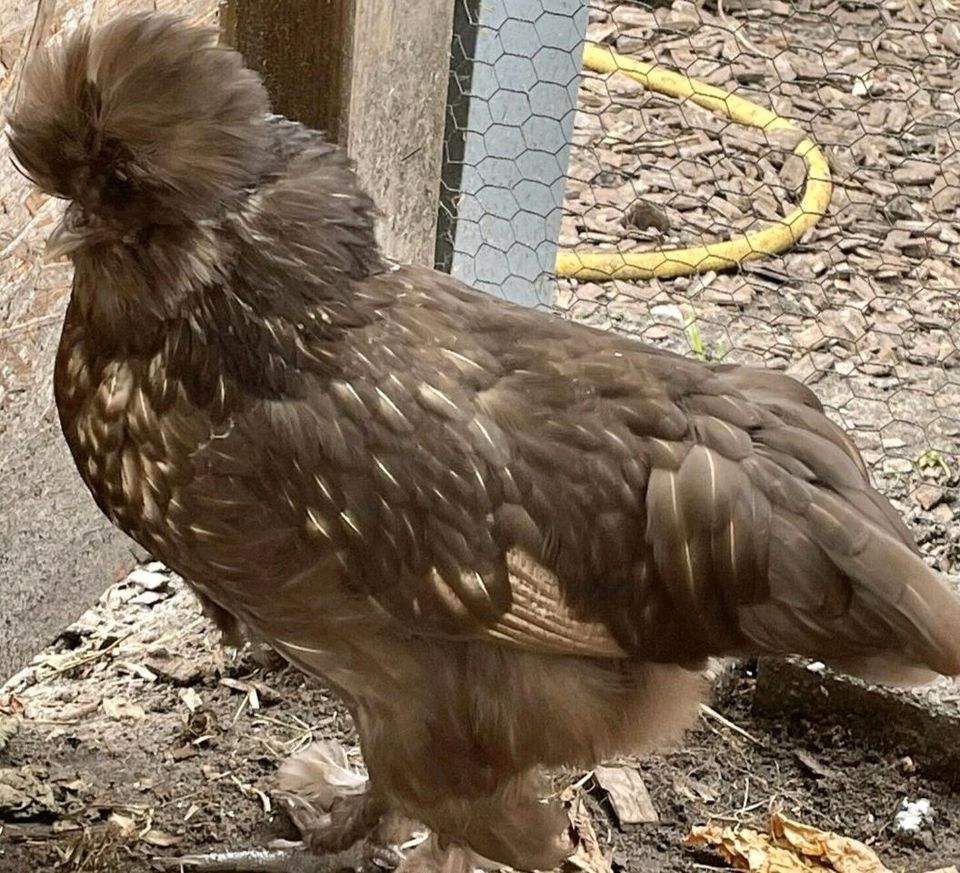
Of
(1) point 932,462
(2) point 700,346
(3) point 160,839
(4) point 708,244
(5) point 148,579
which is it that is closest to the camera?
(3) point 160,839

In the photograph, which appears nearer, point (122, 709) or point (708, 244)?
point (122, 709)

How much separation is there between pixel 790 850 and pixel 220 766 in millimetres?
1047

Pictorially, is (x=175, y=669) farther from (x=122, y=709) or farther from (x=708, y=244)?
(x=708, y=244)

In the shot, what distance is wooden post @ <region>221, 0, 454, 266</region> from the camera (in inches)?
112

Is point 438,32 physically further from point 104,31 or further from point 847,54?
point 847,54

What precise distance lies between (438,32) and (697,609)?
1493 millimetres

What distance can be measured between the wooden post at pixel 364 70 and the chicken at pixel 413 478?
80 cm

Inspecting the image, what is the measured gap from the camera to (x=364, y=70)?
2.90 m

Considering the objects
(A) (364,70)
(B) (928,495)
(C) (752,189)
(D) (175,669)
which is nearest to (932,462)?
(B) (928,495)

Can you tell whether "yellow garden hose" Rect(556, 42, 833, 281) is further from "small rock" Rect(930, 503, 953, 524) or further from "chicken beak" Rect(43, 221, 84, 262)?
"chicken beak" Rect(43, 221, 84, 262)

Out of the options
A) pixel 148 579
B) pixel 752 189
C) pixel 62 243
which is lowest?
pixel 148 579

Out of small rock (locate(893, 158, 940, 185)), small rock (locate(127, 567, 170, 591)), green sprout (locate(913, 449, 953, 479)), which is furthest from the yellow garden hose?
small rock (locate(127, 567, 170, 591))

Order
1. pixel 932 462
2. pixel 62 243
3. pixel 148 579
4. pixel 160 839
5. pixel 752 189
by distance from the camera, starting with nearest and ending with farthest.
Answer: pixel 62 243 → pixel 160 839 → pixel 148 579 → pixel 932 462 → pixel 752 189

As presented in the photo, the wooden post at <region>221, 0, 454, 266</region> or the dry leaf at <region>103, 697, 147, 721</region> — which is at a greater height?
the wooden post at <region>221, 0, 454, 266</region>
